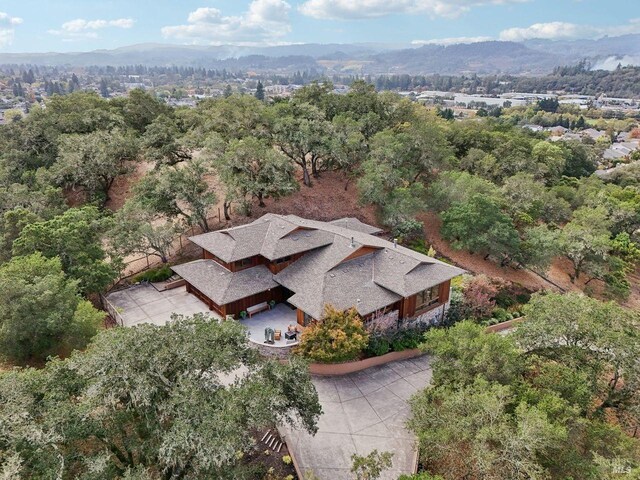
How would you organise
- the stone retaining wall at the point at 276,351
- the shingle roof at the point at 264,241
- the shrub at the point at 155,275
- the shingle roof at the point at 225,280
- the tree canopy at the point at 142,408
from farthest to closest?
the shrub at the point at 155,275 < the shingle roof at the point at 264,241 < the shingle roof at the point at 225,280 < the stone retaining wall at the point at 276,351 < the tree canopy at the point at 142,408

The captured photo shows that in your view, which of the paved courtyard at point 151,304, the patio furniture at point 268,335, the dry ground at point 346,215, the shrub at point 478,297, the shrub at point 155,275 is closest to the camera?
the patio furniture at point 268,335

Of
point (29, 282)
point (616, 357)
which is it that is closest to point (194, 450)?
point (29, 282)

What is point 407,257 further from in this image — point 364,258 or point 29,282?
point 29,282

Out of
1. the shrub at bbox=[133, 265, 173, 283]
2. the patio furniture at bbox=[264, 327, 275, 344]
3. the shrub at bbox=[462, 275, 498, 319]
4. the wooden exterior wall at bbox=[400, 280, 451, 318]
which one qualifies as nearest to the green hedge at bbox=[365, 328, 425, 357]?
the wooden exterior wall at bbox=[400, 280, 451, 318]

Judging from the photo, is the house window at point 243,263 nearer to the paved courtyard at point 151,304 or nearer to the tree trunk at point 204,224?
the paved courtyard at point 151,304

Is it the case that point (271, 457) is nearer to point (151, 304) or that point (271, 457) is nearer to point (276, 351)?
point (276, 351)

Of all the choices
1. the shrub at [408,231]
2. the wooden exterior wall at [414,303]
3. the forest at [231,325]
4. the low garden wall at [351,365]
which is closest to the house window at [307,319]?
the low garden wall at [351,365]
